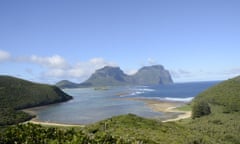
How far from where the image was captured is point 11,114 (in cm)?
9300

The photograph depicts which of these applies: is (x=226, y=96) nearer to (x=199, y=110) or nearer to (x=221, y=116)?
(x=199, y=110)

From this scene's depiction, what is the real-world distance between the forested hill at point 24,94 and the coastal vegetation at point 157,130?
68516 mm

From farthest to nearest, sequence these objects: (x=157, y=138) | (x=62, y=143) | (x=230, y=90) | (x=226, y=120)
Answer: (x=230, y=90), (x=226, y=120), (x=157, y=138), (x=62, y=143)

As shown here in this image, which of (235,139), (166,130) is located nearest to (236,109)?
(235,139)

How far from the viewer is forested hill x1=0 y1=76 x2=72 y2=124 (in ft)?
405

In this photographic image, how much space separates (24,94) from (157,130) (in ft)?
345

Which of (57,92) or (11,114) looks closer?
(11,114)

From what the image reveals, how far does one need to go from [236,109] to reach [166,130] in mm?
42737

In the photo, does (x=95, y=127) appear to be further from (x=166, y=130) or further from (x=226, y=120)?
(x=226, y=120)

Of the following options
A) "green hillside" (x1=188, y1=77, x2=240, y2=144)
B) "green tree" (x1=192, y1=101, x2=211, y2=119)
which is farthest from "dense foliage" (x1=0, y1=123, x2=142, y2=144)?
"green tree" (x1=192, y1=101, x2=211, y2=119)

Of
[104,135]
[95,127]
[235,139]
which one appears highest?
[104,135]

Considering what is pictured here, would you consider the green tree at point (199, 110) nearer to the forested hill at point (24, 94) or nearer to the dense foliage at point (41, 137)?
the dense foliage at point (41, 137)

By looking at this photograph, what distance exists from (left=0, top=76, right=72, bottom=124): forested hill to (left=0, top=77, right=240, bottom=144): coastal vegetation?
6852 cm

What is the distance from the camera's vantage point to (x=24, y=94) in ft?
454
